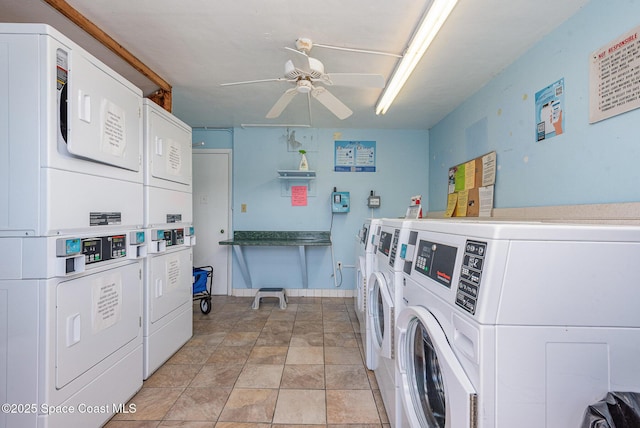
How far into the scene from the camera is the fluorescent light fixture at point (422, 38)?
4.56 feet

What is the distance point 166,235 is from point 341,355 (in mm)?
1766

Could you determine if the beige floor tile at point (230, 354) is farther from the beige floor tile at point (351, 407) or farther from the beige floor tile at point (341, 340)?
the beige floor tile at point (351, 407)

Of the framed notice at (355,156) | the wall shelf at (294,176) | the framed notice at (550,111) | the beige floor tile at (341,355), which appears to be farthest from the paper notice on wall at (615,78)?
the wall shelf at (294,176)

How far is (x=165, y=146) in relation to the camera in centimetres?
213

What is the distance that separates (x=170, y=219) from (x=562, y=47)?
3021 mm

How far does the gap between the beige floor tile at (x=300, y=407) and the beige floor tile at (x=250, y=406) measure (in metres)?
0.05

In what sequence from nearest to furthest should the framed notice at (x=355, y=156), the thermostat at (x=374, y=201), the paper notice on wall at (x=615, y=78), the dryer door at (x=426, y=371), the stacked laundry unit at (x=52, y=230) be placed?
the dryer door at (x=426, y=371)
the stacked laundry unit at (x=52, y=230)
the paper notice on wall at (x=615, y=78)
the thermostat at (x=374, y=201)
the framed notice at (x=355, y=156)

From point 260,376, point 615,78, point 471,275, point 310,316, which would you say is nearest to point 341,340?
point 310,316

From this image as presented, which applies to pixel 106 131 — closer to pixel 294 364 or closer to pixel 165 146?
pixel 165 146

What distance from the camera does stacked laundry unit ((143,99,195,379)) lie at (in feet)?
6.36

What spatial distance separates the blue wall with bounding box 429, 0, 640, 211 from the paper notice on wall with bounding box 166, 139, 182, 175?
279 centimetres

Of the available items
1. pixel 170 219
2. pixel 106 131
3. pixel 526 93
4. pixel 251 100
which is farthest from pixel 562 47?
pixel 170 219

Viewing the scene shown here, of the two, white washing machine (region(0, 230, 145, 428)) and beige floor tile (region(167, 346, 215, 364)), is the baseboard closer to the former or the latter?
beige floor tile (region(167, 346, 215, 364))

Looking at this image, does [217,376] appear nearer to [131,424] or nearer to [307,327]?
[131,424]
